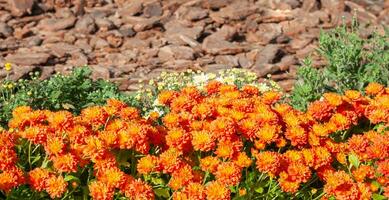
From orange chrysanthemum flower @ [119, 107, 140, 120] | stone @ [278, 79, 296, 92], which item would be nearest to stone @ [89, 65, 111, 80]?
stone @ [278, 79, 296, 92]

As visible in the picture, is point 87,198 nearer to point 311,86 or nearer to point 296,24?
point 311,86

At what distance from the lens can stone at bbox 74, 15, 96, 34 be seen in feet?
23.1

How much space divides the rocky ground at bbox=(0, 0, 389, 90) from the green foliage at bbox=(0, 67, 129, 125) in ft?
2.20

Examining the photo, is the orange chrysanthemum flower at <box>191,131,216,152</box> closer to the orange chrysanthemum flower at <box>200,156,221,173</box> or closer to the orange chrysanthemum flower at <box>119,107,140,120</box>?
the orange chrysanthemum flower at <box>200,156,221,173</box>

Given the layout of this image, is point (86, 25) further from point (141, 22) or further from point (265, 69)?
point (265, 69)

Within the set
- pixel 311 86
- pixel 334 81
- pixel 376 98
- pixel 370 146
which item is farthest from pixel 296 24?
pixel 370 146

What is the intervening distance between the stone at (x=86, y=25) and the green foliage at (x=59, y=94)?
1.52 m

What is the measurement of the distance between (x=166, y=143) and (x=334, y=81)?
8.91ft

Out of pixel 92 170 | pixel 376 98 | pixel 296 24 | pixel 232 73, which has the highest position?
pixel 92 170

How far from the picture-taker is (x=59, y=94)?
511 centimetres

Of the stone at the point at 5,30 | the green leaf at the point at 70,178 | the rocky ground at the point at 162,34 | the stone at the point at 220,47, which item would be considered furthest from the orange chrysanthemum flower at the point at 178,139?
the stone at the point at 5,30

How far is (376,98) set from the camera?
3928mm

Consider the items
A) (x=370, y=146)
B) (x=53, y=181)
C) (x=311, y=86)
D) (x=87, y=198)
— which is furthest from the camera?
(x=311, y=86)

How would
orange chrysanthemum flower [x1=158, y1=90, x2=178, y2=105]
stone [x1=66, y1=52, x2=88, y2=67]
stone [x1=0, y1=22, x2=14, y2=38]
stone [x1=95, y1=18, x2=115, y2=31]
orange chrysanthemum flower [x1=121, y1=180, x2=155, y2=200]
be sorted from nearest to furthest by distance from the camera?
orange chrysanthemum flower [x1=121, y1=180, x2=155, y2=200]
orange chrysanthemum flower [x1=158, y1=90, x2=178, y2=105]
stone [x1=66, y1=52, x2=88, y2=67]
stone [x1=0, y1=22, x2=14, y2=38]
stone [x1=95, y1=18, x2=115, y2=31]
